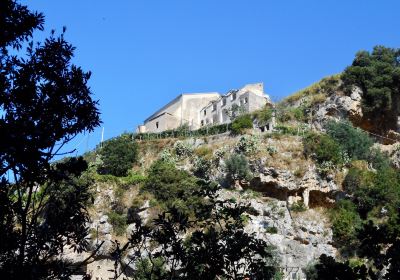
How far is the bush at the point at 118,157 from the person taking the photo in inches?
1620

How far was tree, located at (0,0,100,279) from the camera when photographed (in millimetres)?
6684

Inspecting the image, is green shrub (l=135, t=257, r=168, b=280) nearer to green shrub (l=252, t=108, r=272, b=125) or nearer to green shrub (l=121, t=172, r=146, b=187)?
green shrub (l=121, t=172, r=146, b=187)

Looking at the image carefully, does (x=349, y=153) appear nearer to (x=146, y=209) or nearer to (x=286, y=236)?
(x=286, y=236)

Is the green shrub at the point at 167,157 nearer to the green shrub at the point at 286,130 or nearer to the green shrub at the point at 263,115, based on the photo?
the green shrub at the point at 263,115

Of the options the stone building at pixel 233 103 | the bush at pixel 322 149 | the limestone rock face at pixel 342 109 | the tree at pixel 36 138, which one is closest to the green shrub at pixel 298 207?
the bush at pixel 322 149

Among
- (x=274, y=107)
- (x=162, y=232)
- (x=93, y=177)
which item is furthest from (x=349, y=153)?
(x=162, y=232)

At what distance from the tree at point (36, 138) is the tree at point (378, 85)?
38217 mm

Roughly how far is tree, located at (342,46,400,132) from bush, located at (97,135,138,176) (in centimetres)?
1705

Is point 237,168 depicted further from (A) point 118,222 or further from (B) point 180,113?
(B) point 180,113

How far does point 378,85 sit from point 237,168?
48.2 feet

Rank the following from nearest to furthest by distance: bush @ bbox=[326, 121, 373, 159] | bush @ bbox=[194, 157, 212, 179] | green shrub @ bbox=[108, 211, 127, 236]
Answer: green shrub @ bbox=[108, 211, 127, 236], bush @ bbox=[194, 157, 212, 179], bush @ bbox=[326, 121, 373, 159]

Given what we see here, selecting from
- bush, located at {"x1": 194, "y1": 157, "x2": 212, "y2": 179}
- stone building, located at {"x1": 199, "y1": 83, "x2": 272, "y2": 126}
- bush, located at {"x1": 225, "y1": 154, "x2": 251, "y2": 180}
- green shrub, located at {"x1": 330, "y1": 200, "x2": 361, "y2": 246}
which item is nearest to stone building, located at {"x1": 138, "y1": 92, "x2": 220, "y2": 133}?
stone building, located at {"x1": 199, "y1": 83, "x2": 272, "y2": 126}

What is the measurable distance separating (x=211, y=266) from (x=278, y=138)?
32.4 meters

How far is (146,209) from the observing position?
114 feet
